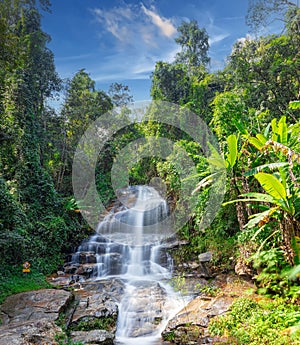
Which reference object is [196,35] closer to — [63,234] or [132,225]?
[132,225]

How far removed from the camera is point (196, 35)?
27.6 m

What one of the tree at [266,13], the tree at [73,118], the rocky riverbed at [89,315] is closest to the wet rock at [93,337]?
the rocky riverbed at [89,315]

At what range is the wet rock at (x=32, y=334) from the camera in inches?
170

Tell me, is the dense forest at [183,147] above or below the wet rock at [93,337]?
above

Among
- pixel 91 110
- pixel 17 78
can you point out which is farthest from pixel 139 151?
pixel 17 78

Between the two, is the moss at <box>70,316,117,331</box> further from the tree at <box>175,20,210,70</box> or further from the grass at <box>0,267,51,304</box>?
the tree at <box>175,20,210,70</box>

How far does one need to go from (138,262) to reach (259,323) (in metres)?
6.10

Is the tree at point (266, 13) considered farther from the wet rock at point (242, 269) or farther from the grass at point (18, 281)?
the grass at point (18, 281)

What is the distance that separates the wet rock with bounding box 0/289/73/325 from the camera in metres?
6.21

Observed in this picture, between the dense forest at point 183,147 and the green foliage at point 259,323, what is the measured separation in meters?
0.22

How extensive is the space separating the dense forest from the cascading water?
114 cm

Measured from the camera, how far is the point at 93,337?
18.5 ft

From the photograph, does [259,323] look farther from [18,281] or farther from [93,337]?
[18,281]

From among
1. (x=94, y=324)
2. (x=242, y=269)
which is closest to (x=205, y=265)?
(x=242, y=269)
